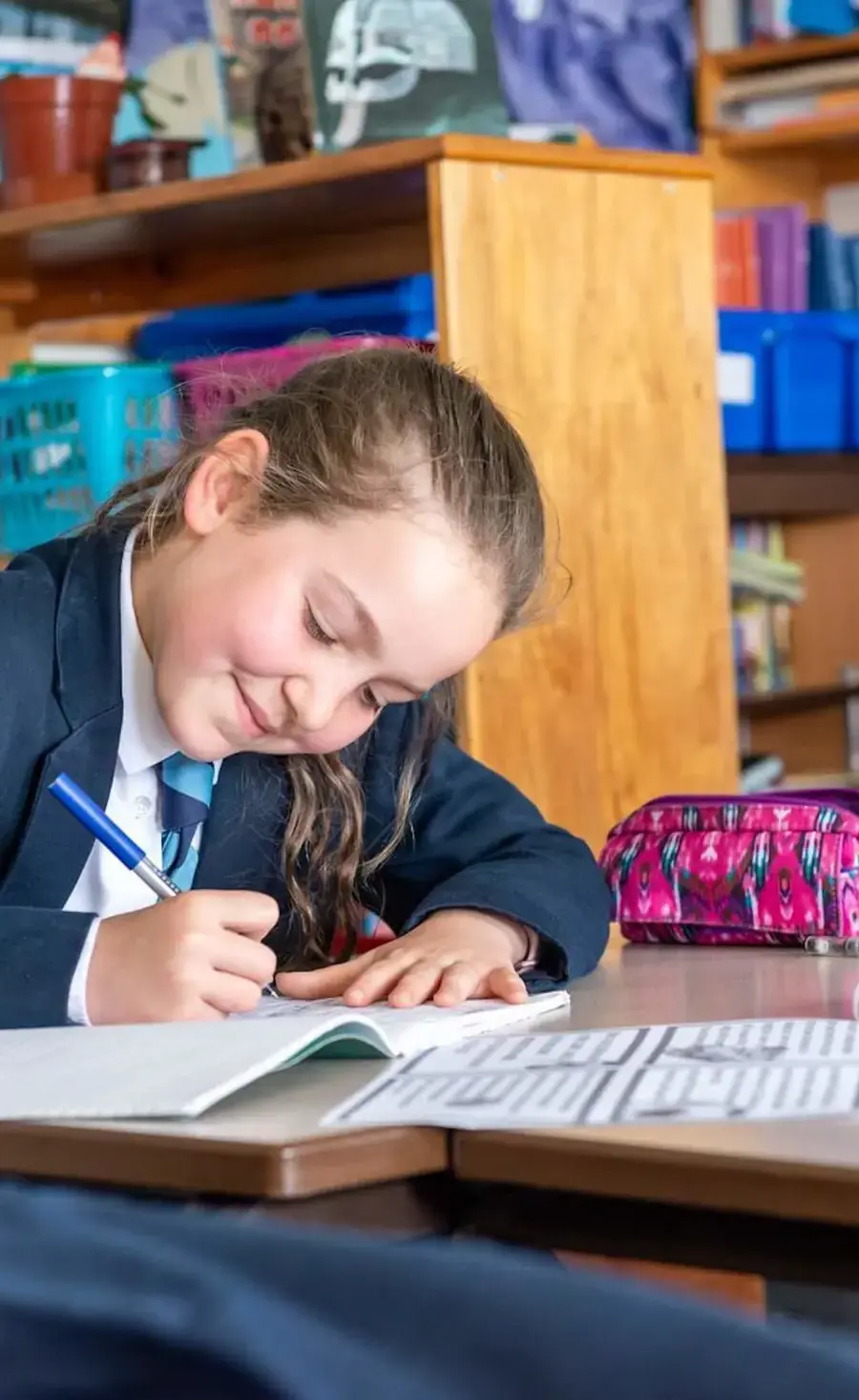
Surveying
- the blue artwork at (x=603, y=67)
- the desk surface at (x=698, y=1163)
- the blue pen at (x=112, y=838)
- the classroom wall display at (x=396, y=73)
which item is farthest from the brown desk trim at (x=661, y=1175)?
the blue artwork at (x=603, y=67)

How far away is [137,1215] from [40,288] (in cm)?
260

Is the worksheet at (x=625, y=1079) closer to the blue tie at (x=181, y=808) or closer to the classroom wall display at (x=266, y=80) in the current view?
the blue tie at (x=181, y=808)

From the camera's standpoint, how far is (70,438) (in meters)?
2.39

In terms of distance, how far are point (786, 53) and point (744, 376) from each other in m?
0.85

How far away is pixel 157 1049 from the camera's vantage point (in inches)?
34.1

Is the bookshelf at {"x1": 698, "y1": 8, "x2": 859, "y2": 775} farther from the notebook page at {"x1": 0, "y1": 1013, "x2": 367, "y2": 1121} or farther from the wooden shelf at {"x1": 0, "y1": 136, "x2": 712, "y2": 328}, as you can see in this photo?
the notebook page at {"x1": 0, "y1": 1013, "x2": 367, "y2": 1121}

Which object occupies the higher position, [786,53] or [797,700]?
[786,53]

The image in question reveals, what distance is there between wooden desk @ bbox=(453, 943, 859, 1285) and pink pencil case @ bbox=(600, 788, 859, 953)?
0.50m

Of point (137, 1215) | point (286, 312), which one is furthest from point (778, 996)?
point (286, 312)

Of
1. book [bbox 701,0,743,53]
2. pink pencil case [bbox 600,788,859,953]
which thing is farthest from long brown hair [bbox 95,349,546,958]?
book [bbox 701,0,743,53]

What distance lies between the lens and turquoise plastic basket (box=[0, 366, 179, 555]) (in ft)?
7.70

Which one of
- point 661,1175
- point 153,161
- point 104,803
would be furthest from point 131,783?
point 153,161

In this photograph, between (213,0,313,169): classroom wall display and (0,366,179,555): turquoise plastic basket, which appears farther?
(213,0,313,169): classroom wall display

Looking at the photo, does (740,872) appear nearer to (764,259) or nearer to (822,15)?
(764,259)
